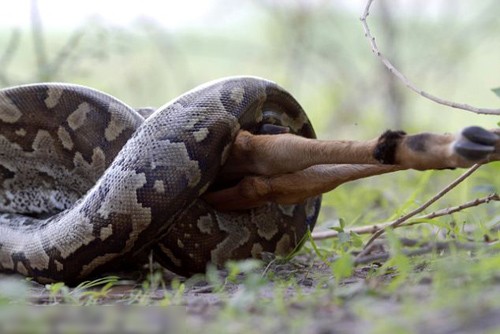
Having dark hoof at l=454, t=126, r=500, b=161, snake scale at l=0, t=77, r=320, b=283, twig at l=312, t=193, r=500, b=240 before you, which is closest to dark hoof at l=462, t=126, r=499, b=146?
dark hoof at l=454, t=126, r=500, b=161

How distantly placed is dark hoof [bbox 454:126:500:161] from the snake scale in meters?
1.26

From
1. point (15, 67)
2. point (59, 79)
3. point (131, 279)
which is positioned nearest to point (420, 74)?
point (59, 79)

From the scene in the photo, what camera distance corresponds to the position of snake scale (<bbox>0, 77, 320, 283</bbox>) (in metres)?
3.45

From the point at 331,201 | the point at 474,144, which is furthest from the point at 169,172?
A: the point at 331,201

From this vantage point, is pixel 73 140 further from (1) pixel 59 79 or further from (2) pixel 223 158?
(1) pixel 59 79

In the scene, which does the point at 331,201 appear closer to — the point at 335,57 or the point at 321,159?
the point at 321,159

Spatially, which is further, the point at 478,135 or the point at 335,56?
the point at 335,56

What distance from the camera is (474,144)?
2707 millimetres

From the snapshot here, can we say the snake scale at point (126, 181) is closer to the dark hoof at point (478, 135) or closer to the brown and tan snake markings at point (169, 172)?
the brown and tan snake markings at point (169, 172)

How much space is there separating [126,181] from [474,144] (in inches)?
61.5

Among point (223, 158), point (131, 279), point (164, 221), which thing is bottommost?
point (131, 279)

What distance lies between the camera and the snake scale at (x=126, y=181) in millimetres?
3449

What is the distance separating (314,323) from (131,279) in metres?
1.92

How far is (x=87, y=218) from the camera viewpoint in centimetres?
352
